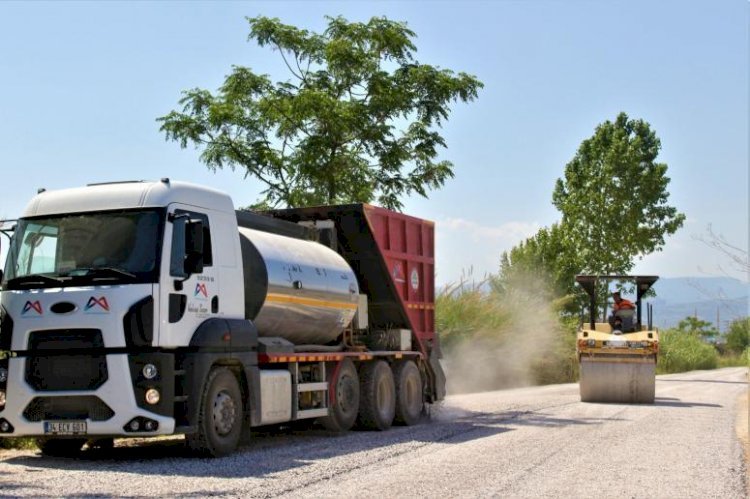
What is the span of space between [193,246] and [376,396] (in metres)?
5.57

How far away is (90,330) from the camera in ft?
39.2

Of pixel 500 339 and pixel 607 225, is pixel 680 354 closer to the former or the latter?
pixel 607 225

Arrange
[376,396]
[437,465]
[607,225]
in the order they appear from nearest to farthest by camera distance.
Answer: [437,465] < [376,396] < [607,225]

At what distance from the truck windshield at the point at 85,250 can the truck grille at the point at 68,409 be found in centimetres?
130

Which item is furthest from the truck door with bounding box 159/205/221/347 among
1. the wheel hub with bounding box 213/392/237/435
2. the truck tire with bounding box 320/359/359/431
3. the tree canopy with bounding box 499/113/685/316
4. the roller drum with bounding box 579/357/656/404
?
the tree canopy with bounding box 499/113/685/316

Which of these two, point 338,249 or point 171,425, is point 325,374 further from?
point 171,425

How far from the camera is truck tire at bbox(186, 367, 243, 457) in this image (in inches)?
487

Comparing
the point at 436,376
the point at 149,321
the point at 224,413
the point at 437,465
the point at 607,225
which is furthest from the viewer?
the point at 607,225

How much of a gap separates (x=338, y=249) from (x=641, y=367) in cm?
828

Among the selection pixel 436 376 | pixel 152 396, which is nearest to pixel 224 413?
pixel 152 396

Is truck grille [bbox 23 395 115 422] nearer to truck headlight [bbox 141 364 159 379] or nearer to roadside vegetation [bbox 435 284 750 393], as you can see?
truck headlight [bbox 141 364 159 379]

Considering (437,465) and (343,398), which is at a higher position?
(343,398)

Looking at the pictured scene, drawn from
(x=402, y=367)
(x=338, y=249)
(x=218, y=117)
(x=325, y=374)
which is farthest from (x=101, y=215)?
(x=218, y=117)

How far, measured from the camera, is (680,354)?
5075 cm
